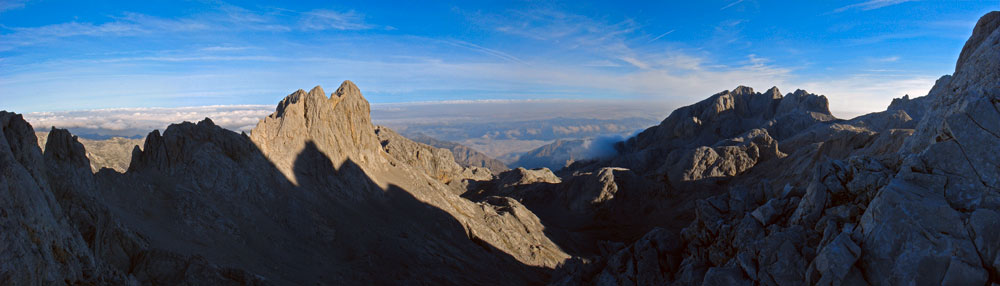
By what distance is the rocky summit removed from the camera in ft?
59.8

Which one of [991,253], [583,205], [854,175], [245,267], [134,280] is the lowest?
[583,205]

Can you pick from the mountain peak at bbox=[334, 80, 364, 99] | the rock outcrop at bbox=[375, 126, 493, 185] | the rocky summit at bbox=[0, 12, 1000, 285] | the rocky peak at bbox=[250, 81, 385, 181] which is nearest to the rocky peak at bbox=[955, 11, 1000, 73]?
the rocky summit at bbox=[0, 12, 1000, 285]

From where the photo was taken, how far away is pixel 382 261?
1806 inches

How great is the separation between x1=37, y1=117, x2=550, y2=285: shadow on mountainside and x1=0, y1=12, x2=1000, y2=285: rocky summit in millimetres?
175

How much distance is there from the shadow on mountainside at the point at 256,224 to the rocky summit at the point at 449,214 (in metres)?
0.17

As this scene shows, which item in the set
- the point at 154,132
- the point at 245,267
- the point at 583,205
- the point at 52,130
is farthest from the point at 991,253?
the point at 583,205

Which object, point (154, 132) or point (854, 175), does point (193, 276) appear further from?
point (854, 175)

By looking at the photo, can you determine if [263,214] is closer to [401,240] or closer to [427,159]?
[401,240]

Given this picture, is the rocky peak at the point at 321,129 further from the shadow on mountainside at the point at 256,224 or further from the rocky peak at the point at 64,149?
the rocky peak at the point at 64,149

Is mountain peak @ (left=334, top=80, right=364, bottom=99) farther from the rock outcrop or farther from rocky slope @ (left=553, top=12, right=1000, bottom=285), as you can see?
rocky slope @ (left=553, top=12, right=1000, bottom=285)

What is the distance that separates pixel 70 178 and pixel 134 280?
5954 millimetres

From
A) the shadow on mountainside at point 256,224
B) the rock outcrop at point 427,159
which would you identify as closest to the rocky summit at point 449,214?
the shadow on mountainside at point 256,224

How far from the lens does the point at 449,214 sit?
62125mm

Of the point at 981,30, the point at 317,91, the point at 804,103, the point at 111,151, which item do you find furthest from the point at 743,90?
the point at 111,151
